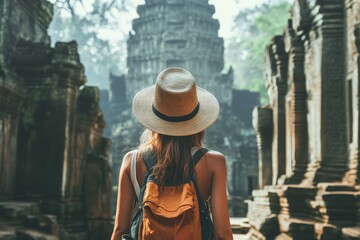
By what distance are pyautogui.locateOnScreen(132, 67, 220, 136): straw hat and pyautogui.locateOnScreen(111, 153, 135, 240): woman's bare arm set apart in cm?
22

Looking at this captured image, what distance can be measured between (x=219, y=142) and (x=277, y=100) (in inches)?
840

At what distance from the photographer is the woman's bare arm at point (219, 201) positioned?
2762 millimetres

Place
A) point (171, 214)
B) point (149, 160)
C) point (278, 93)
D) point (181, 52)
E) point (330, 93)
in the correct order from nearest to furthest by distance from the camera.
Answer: point (171, 214) → point (149, 160) → point (330, 93) → point (278, 93) → point (181, 52)

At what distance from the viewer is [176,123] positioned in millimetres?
2838

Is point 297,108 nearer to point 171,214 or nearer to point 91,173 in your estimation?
point 91,173

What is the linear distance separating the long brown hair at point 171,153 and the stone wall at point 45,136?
22.4ft

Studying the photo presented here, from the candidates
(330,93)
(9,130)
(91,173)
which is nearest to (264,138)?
(91,173)

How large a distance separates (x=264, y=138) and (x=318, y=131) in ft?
12.6

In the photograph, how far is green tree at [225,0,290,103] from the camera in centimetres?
4141

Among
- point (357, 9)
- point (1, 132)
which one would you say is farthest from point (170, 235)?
point (1, 132)

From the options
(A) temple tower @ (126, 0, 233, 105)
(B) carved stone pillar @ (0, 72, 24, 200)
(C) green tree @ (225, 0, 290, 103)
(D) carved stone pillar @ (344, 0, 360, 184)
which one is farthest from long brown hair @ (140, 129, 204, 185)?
(A) temple tower @ (126, 0, 233, 105)

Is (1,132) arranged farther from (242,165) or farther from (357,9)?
(242,165)

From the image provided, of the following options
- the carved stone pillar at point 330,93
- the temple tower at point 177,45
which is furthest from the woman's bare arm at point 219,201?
the temple tower at point 177,45

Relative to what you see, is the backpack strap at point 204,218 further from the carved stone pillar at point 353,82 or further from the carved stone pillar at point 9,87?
the carved stone pillar at point 9,87
